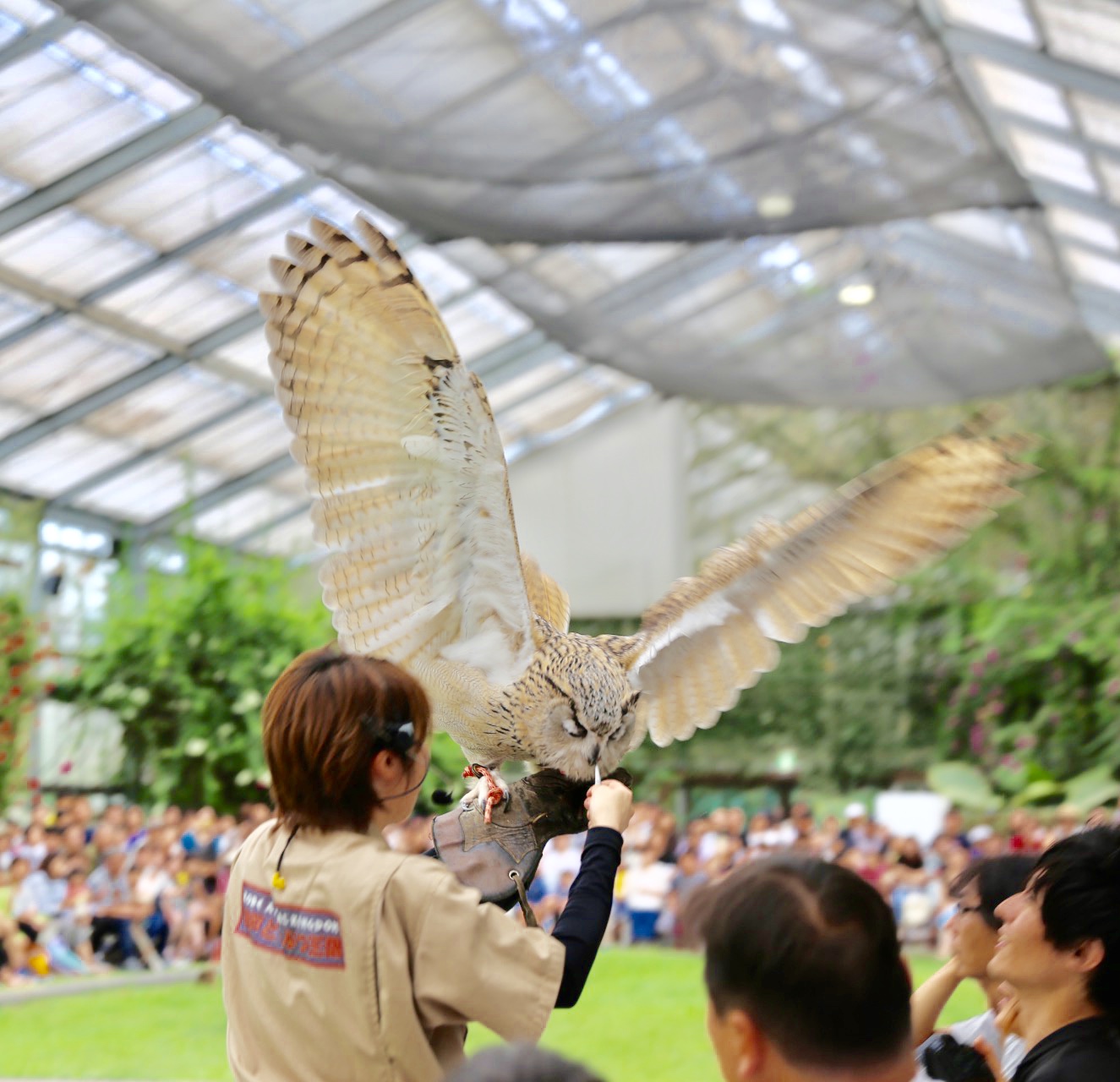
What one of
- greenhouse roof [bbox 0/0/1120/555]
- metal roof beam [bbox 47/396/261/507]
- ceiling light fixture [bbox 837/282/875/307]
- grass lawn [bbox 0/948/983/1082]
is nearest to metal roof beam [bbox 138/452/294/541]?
metal roof beam [bbox 47/396/261/507]

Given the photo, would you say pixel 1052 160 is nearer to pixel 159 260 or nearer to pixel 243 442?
pixel 159 260

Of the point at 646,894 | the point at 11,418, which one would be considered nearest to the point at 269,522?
the point at 11,418

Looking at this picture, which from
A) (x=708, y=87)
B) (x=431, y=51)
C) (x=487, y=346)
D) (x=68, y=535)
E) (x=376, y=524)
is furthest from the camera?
(x=68, y=535)

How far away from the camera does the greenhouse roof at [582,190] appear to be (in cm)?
514

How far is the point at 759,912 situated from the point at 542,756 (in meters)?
0.72

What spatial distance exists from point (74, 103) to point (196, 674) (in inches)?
145

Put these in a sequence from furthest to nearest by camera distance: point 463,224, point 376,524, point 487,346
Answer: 1. point 487,346
2. point 463,224
3. point 376,524

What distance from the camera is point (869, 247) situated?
315 inches

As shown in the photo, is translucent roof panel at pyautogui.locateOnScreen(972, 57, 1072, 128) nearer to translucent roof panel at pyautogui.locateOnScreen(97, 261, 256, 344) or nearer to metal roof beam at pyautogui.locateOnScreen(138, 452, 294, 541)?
translucent roof panel at pyautogui.locateOnScreen(97, 261, 256, 344)

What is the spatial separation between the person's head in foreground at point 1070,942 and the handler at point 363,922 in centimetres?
53

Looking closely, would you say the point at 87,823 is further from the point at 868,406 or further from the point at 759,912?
the point at 759,912

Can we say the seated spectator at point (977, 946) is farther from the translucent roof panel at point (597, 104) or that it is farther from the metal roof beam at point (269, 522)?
the metal roof beam at point (269, 522)

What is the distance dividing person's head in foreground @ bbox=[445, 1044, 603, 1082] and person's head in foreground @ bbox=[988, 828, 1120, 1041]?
0.90 m

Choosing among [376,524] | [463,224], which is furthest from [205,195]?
[376,524]
